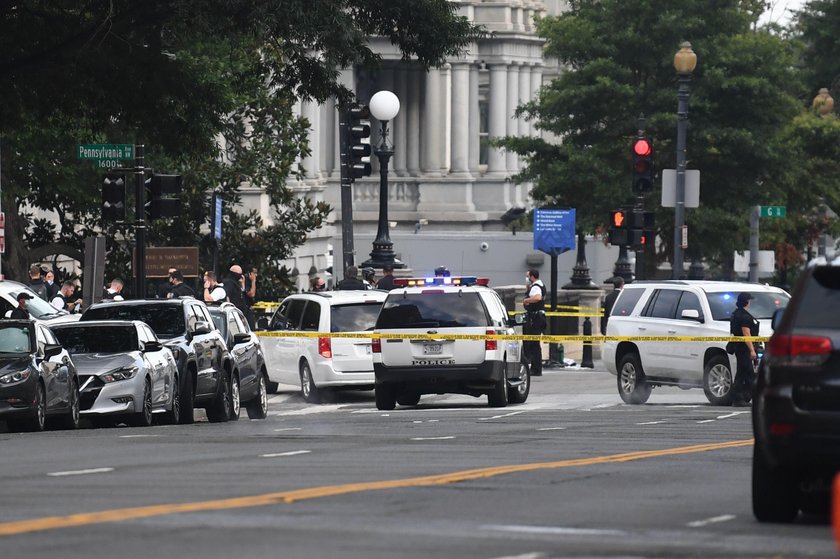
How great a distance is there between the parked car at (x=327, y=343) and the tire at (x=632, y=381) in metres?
3.61

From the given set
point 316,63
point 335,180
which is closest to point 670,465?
point 316,63

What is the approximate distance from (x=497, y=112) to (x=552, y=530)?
85.0m

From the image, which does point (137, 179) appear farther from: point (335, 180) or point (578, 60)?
point (335, 180)

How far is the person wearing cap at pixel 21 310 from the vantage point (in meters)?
29.8

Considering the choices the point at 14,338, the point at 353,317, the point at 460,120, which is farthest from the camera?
the point at 460,120

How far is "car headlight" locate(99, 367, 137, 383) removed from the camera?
989 inches

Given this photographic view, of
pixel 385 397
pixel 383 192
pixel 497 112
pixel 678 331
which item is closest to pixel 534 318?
pixel 383 192

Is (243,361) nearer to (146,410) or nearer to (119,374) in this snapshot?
(146,410)

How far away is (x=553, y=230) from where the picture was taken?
145ft

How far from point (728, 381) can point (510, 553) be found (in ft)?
61.7

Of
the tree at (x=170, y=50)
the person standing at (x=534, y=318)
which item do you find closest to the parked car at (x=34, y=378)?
the tree at (x=170, y=50)

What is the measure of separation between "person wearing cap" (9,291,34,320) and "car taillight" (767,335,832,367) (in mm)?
17985

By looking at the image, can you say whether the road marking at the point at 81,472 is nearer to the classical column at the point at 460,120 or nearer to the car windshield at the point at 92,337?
the car windshield at the point at 92,337

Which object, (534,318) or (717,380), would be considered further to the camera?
(534,318)
